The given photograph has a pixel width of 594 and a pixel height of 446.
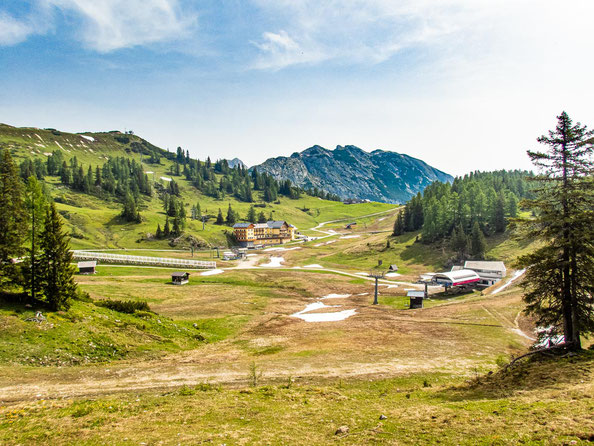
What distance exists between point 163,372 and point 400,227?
5095 inches

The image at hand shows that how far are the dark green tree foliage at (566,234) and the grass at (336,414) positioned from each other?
3186 mm

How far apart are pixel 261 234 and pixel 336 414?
165 m

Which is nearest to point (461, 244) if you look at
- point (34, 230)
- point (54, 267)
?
point (54, 267)

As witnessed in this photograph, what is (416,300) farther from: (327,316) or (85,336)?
(85,336)

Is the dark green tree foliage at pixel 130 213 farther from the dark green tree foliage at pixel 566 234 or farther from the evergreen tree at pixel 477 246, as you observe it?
the dark green tree foliage at pixel 566 234

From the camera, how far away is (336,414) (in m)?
17.5

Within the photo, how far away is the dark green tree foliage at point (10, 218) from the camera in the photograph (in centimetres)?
3481

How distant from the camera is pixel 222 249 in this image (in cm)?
15600

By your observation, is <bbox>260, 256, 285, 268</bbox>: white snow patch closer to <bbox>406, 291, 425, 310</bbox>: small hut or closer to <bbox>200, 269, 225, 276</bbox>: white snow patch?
<bbox>200, 269, 225, 276</bbox>: white snow patch

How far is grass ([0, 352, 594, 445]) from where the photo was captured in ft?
43.9

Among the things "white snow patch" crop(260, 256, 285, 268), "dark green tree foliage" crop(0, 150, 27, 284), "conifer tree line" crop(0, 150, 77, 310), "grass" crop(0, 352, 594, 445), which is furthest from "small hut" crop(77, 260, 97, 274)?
"grass" crop(0, 352, 594, 445)

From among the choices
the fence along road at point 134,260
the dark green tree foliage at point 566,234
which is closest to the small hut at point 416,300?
the dark green tree foliage at point 566,234

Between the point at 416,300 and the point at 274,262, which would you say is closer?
the point at 416,300

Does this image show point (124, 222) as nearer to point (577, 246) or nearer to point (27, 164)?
point (27, 164)
